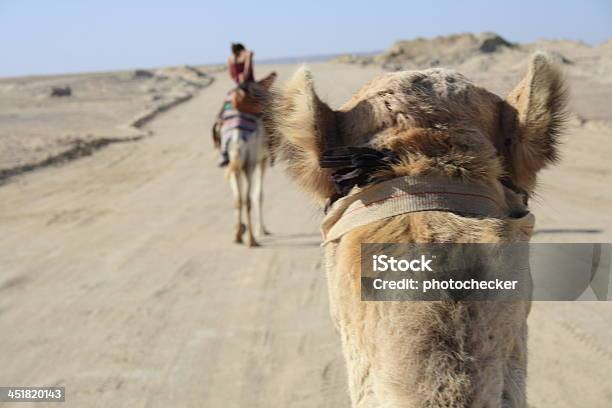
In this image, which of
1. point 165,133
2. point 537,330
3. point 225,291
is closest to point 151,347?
point 225,291

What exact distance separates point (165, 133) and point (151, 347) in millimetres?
17422

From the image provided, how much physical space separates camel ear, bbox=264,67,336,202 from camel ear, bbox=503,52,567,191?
0.68 m

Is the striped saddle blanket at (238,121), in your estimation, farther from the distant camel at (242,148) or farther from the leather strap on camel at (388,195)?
the leather strap on camel at (388,195)

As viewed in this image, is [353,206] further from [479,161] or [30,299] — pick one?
[30,299]

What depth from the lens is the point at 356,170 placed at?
191cm

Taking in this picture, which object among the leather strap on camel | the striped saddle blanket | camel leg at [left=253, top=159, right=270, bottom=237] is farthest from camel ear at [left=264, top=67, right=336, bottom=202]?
camel leg at [left=253, top=159, right=270, bottom=237]

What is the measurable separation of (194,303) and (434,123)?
17.2ft

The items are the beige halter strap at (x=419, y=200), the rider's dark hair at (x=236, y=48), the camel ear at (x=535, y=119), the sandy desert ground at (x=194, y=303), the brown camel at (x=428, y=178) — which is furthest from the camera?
the rider's dark hair at (x=236, y=48)

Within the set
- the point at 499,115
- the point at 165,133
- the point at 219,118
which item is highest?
the point at 499,115

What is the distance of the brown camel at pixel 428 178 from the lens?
1.49 metres

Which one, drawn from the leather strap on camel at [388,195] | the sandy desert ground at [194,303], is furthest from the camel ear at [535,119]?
the sandy desert ground at [194,303]

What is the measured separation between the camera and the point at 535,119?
210cm

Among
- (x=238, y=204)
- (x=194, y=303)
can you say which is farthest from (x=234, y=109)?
(x=194, y=303)

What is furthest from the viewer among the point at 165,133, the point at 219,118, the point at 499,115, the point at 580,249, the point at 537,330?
the point at 165,133
